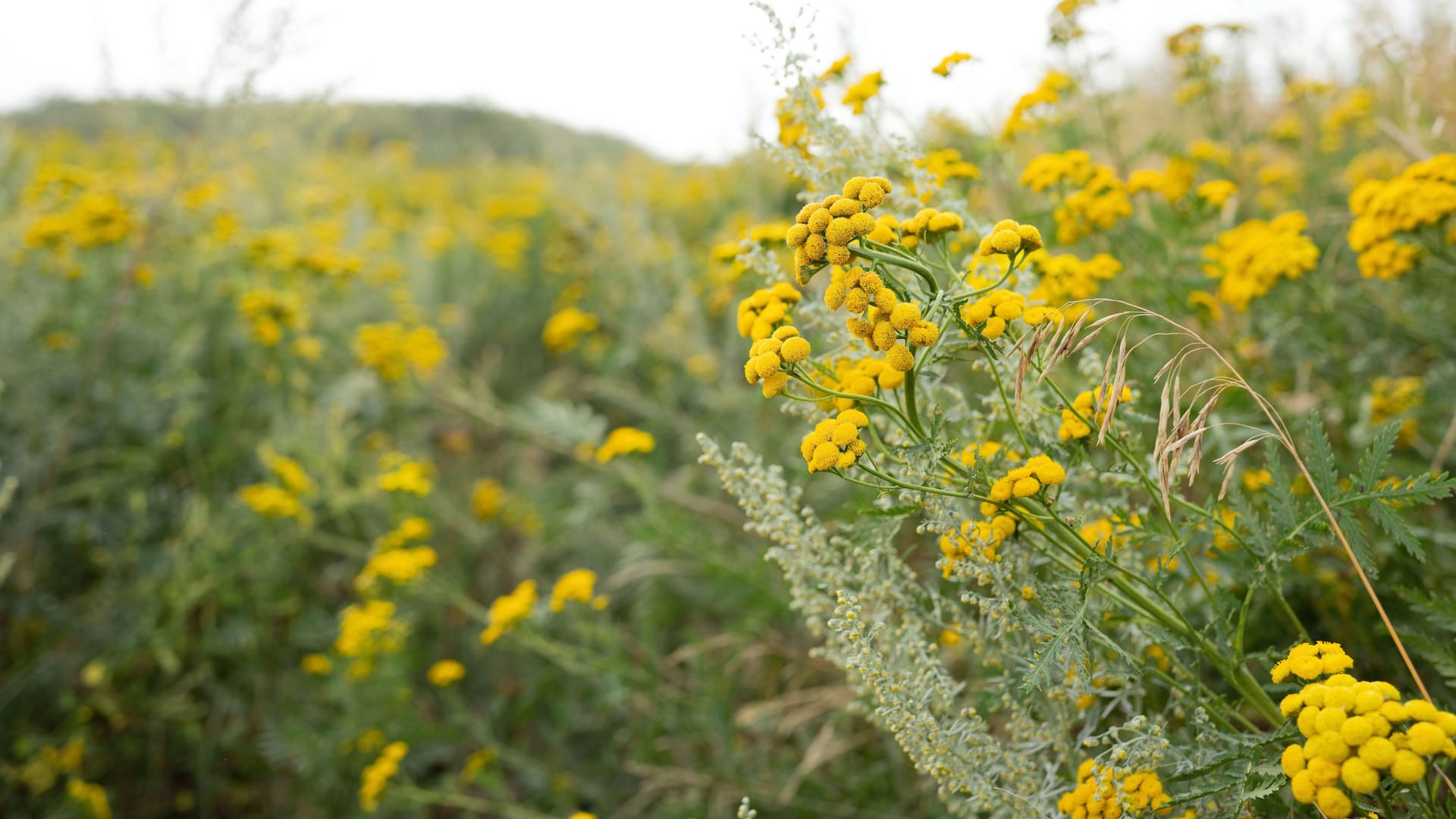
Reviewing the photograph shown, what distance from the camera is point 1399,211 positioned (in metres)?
1.86

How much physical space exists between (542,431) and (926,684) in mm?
2214

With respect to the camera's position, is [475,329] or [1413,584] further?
[475,329]

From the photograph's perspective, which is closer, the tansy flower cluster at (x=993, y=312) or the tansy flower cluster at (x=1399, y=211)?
the tansy flower cluster at (x=993, y=312)

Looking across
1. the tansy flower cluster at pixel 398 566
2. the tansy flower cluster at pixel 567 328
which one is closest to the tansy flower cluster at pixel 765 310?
the tansy flower cluster at pixel 398 566

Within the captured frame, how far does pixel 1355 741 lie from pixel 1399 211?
4.72ft

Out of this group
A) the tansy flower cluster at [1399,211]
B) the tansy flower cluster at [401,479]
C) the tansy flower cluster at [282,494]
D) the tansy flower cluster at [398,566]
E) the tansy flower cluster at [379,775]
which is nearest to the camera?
the tansy flower cluster at [1399,211]

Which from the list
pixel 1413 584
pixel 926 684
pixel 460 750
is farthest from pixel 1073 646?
pixel 460 750

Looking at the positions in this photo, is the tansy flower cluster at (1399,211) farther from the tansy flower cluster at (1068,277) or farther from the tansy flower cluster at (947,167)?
the tansy flower cluster at (947,167)

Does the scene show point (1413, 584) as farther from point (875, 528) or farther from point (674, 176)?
point (674, 176)

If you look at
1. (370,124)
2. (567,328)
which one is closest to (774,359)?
(567,328)

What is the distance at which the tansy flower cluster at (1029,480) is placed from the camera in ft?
3.81

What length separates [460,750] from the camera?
10.7ft

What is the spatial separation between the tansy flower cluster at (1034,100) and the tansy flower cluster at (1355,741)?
5.61ft

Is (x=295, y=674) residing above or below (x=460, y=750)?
above
